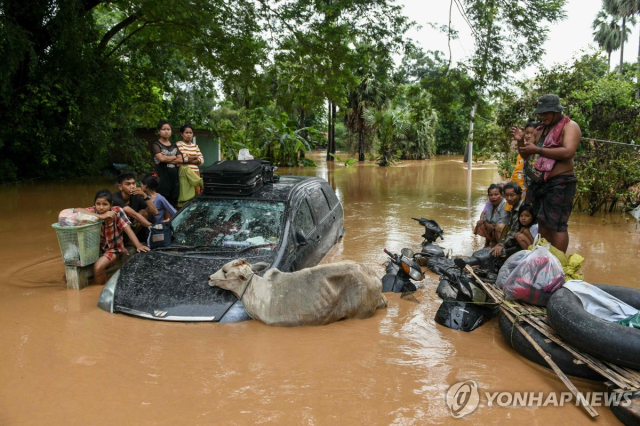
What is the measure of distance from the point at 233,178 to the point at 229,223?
589 mm

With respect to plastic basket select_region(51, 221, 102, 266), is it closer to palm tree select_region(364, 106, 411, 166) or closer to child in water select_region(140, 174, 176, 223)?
child in water select_region(140, 174, 176, 223)

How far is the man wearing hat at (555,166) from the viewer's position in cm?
Answer: 528

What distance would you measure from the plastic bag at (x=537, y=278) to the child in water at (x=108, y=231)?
4204 mm

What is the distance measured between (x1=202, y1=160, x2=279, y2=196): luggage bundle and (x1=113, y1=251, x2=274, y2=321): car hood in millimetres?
1007

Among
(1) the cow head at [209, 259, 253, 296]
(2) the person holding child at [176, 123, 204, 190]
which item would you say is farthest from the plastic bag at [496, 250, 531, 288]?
(2) the person holding child at [176, 123, 204, 190]

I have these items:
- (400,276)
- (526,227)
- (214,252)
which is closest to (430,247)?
(400,276)

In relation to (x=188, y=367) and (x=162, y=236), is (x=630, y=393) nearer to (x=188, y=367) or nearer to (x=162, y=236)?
(x=188, y=367)

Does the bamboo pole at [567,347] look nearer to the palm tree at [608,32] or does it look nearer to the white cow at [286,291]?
the white cow at [286,291]

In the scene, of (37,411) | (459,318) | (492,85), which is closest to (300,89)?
(492,85)

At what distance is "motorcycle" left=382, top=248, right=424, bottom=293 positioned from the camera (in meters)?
6.03

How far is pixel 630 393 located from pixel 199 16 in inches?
530

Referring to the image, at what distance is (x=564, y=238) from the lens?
540 centimetres

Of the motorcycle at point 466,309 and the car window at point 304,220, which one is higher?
the car window at point 304,220

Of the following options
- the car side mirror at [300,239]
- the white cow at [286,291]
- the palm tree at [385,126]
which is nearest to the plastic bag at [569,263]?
the white cow at [286,291]
